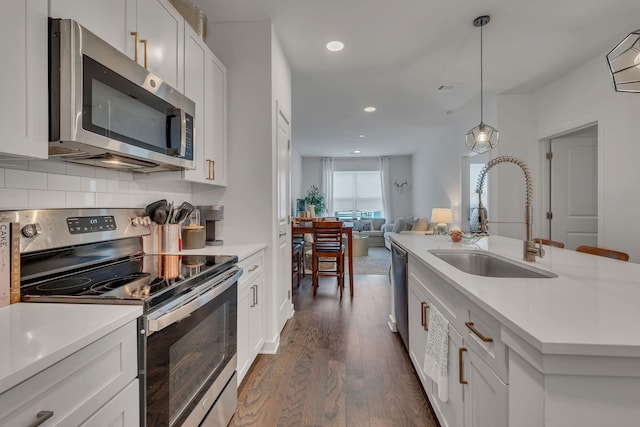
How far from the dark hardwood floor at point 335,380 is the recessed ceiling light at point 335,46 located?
2576mm

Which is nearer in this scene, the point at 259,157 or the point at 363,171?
the point at 259,157

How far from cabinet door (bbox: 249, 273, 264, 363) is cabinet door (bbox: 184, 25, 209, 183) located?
824 millimetres

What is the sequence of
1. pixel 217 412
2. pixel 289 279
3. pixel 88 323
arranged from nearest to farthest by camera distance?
pixel 88 323
pixel 217 412
pixel 289 279

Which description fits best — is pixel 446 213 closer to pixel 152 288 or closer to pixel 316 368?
pixel 316 368

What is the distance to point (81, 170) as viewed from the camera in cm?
155

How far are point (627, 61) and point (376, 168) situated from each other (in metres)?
8.32

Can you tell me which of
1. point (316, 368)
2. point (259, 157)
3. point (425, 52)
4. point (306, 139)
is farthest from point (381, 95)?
point (316, 368)

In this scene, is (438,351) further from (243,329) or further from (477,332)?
(243,329)

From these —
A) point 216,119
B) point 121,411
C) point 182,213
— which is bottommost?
point 121,411

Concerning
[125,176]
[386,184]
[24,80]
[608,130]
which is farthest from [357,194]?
[24,80]

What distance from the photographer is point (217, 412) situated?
156 cm

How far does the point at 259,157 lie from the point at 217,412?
5.57 feet

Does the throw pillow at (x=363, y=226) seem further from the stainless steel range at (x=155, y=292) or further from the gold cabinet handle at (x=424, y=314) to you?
the stainless steel range at (x=155, y=292)

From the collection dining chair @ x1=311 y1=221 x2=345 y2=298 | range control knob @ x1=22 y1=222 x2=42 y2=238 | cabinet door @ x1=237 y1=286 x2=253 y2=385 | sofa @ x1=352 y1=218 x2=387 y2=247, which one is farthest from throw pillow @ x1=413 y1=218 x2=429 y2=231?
range control knob @ x1=22 y1=222 x2=42 y2=238
